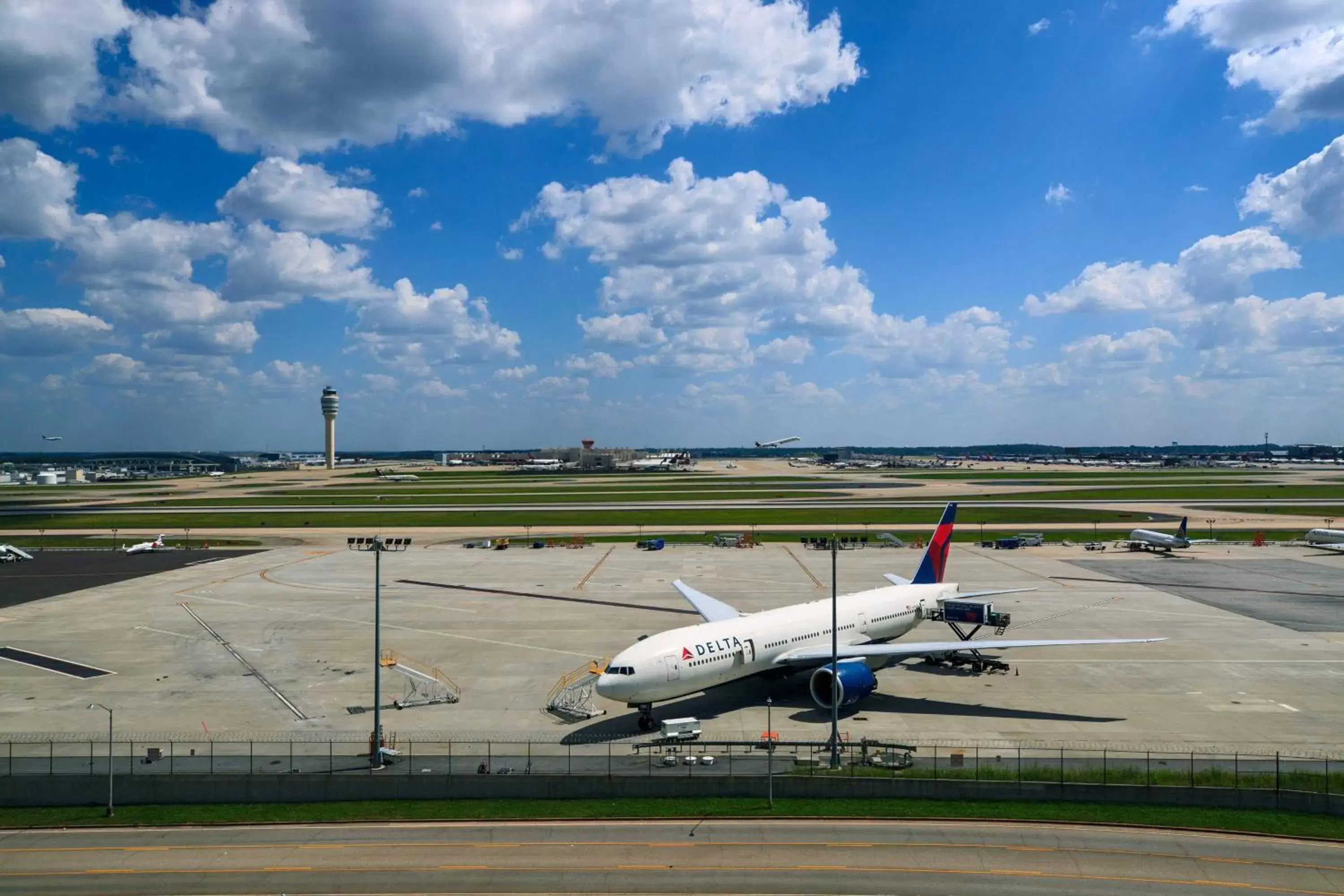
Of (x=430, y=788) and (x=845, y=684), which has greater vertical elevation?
(x=845, y=684)

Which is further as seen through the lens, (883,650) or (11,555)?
(11,555)

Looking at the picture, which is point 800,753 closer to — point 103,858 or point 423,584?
point 103,858

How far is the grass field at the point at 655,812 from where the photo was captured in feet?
95.6

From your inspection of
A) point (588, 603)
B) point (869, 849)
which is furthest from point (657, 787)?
point (588, 603)

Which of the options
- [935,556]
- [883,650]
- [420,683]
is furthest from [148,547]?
[883,650]

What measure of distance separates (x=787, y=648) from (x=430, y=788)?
767 inches

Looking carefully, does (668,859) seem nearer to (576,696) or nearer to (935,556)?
(576,696)

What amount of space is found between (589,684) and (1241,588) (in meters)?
63.8

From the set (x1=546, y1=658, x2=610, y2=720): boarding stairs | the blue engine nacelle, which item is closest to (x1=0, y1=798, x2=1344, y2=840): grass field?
(x1=546, y1=658, x2=610, y2=720): boarding stairs

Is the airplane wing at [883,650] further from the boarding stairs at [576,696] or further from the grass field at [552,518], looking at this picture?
the grass field at [552,518]

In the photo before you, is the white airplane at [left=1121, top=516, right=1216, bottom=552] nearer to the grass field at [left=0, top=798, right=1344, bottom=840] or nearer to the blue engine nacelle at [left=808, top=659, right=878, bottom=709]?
the blue engine nacelle at [left=808, top=659, right=878, bottom=709]

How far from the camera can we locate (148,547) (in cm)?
10069

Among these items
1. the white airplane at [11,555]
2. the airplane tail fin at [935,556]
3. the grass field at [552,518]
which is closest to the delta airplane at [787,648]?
the airplane tail fin at [935,556]

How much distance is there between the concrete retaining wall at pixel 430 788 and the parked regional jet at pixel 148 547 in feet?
257
